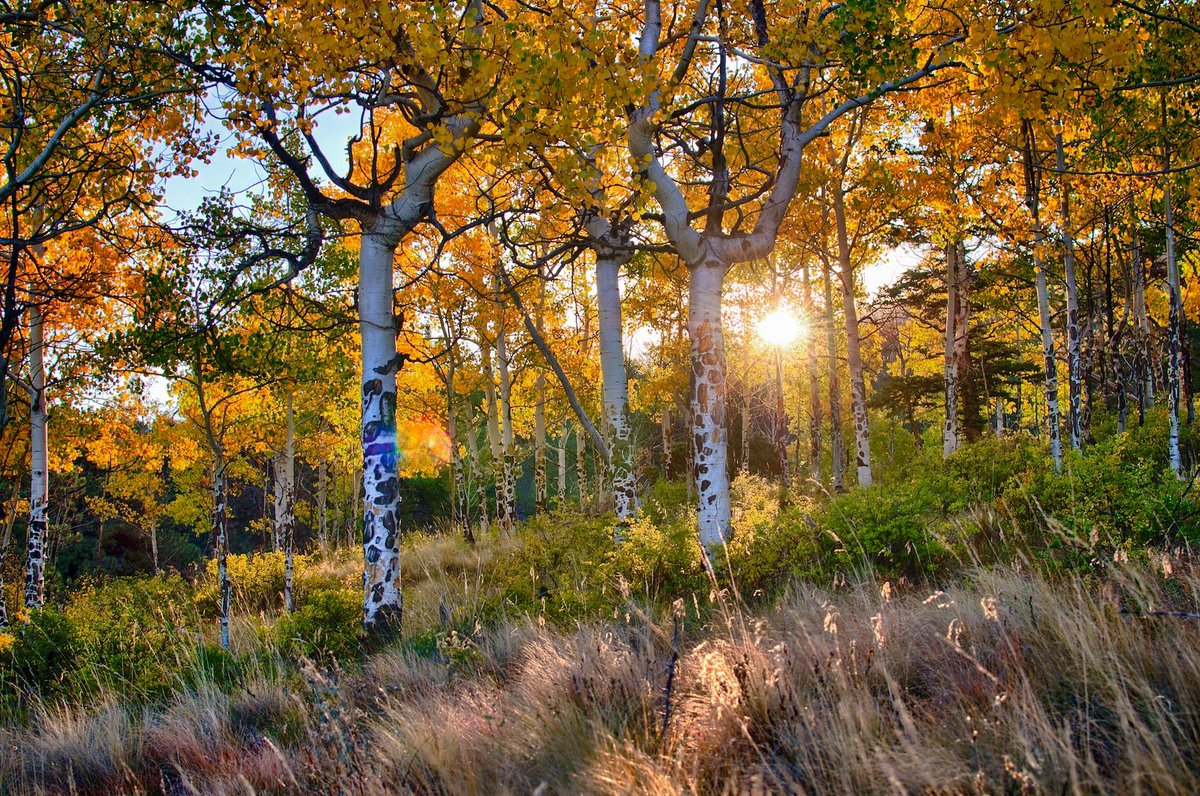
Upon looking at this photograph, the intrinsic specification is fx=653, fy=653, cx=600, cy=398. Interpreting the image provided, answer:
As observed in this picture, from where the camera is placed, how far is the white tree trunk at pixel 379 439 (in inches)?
233

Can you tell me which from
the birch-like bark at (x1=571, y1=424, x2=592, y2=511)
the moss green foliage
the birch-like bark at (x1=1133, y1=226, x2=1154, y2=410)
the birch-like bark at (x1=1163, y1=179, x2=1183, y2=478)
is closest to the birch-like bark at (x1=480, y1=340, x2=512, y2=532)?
the birch-like bark at (x1=571, y1=424, x2=592, y2=511)

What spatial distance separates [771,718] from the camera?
2.73m

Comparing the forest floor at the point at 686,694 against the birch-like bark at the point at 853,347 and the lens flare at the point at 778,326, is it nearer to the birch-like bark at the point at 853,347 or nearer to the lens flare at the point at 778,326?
the birch-like bark at the point at 853,347

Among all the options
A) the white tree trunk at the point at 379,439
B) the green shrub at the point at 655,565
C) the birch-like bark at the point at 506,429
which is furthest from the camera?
the birch-like bark at the point at 506,429

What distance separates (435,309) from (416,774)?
9.98m

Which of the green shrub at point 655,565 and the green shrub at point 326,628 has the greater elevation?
the green shrub at point 655,565

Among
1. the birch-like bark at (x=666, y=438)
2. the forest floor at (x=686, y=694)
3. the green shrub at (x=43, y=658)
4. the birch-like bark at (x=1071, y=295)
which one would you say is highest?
the birch-like bark at (x=1071, y=295)

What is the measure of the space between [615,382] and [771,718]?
217 inches

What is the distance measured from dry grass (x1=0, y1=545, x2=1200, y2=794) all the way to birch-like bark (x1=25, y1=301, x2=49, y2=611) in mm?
6458

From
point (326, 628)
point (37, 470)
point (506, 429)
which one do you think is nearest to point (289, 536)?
point (37, 470)

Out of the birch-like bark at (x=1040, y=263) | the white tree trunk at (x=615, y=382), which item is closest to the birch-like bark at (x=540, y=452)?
the white tree trunk at (x=615, y=382)

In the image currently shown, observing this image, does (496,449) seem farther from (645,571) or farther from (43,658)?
(645,571)

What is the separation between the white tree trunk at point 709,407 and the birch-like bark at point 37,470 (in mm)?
9164

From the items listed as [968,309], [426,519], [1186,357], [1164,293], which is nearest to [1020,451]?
[1186,357]
